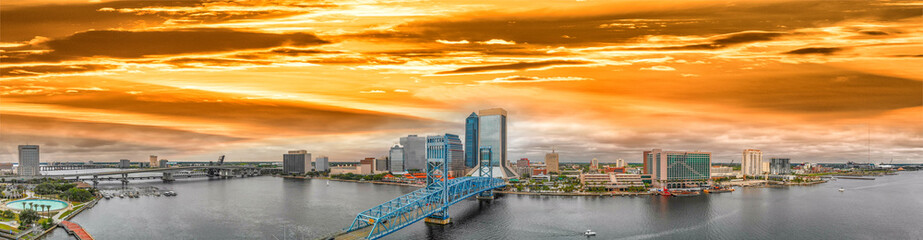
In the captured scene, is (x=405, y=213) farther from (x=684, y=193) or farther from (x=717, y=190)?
(x=717, y=190)

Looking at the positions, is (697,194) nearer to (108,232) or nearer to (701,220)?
(701,220)

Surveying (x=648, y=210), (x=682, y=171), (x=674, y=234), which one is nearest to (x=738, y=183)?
(x=682, y=171)

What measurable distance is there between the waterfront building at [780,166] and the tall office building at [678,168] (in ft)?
72.7

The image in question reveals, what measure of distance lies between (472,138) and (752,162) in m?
28.2

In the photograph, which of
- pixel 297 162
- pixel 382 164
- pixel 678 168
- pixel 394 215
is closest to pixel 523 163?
pixel 382 164

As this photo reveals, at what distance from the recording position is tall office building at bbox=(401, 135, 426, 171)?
6556cm

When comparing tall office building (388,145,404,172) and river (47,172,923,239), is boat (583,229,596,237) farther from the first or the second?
tall office building (388,145,404,172)

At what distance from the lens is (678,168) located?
35562mm

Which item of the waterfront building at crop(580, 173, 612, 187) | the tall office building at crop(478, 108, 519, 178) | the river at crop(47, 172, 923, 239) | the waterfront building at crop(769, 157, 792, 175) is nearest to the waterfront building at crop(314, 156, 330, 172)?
the tall office building at crop(478, 108, 519, 178)

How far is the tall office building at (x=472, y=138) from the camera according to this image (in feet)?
168

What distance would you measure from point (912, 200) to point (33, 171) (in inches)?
2662

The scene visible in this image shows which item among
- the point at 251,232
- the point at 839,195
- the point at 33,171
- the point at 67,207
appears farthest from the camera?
the point at 33,171

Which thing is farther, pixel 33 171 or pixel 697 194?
pixel 33 171

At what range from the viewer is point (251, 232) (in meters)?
16.2
